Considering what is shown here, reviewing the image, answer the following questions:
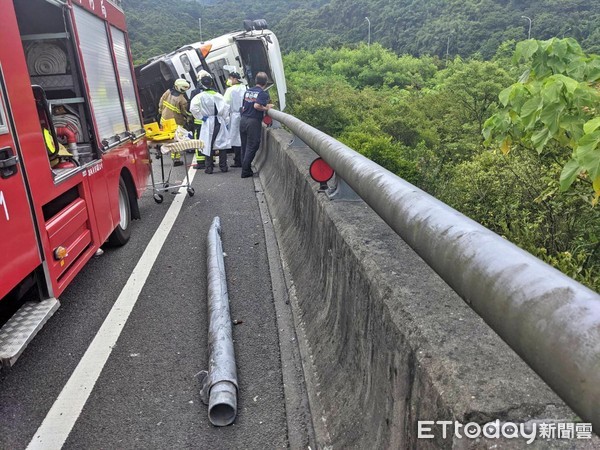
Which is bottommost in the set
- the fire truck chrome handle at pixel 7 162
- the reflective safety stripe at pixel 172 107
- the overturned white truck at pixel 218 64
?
the fire truck chrome handle at pixel 7 162

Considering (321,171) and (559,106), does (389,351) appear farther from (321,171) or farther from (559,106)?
(321,171)

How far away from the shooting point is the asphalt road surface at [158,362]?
10.0 feet

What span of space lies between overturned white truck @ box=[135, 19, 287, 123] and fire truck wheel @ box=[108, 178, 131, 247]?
9736 millimetres

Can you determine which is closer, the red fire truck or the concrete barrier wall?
the concrete barrier wall

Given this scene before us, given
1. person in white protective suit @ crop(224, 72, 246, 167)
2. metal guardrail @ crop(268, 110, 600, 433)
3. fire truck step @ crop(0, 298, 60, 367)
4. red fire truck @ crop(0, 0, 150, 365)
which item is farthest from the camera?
person in white protective suit @ crop(224, 72, 246, 167)

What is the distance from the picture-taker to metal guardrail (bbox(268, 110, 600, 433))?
860mm

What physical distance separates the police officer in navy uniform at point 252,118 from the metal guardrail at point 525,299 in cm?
890

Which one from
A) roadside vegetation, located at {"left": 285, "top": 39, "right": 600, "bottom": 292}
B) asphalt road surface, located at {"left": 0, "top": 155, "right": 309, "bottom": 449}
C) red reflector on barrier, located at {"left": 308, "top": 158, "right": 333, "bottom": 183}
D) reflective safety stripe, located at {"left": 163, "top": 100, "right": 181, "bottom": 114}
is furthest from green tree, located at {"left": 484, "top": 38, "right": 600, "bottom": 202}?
reflective safety stripe, located at {"left": 163, "top": 100, "right": 181, "bottom": 114}

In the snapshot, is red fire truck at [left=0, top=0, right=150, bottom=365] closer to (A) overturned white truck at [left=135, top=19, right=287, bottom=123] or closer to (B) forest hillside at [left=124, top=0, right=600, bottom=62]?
(A) overturned white truck at [left=135, top=19, right=287, bottom=123]

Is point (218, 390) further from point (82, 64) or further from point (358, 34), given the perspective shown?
point (358, 34)

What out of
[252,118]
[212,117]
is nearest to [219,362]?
[252,118]

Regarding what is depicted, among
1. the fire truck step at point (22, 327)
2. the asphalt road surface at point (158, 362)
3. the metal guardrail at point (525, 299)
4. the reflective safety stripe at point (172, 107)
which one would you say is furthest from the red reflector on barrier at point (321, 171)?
the reflective safety stripe at point (172, 107)

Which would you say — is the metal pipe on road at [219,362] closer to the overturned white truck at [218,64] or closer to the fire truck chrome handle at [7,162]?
the fire truck chrome handle at [7,162]

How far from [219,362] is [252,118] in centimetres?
768
